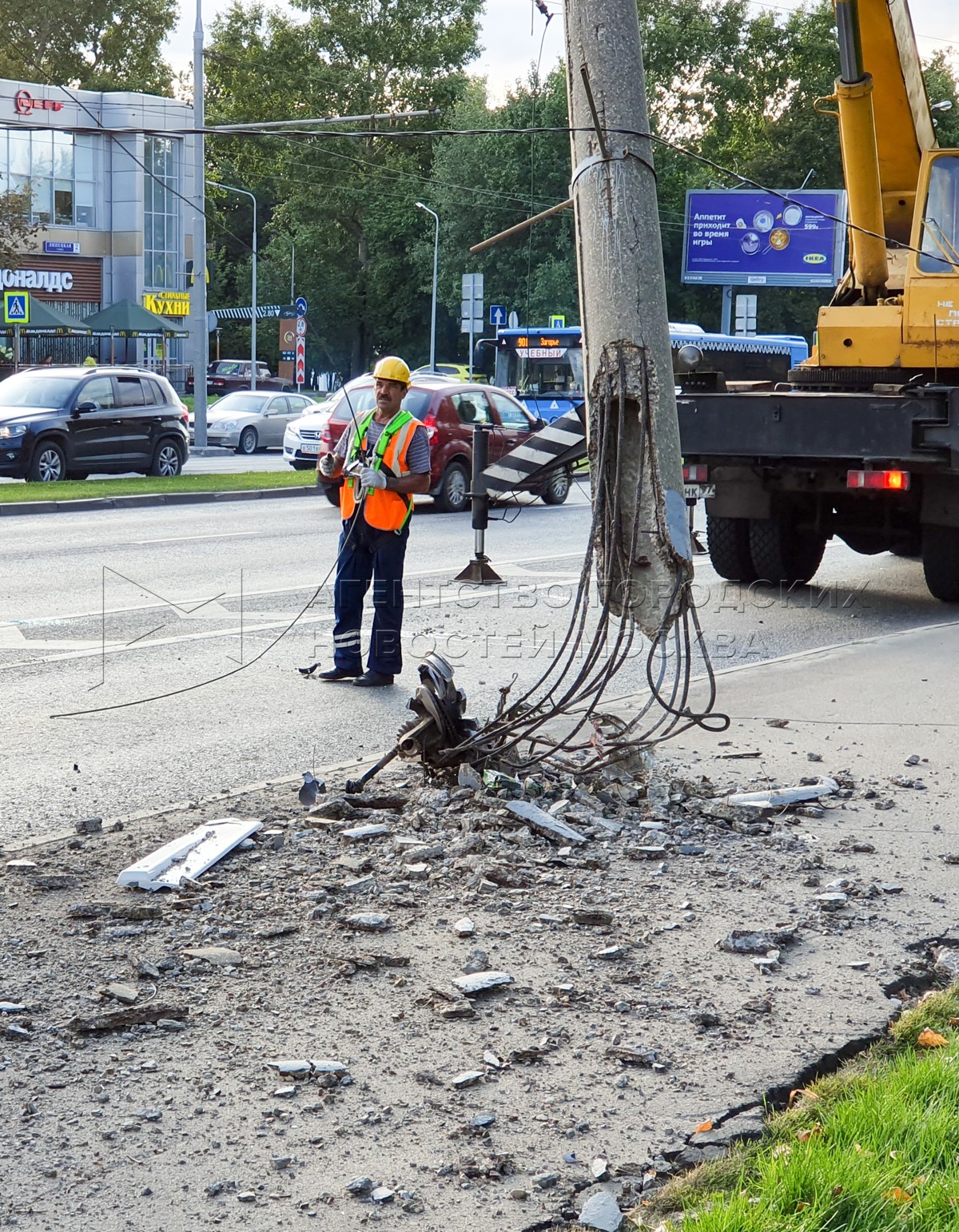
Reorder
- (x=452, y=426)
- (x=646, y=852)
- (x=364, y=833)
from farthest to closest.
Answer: (x=452, y=426)
(x=364, y=833)
(x=646, y=852)

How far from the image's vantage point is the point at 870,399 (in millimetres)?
11164

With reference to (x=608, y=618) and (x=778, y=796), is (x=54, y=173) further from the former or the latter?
(x=778, y=796)

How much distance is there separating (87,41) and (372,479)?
250 feet

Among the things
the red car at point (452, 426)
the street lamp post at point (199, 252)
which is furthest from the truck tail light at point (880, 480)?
the street lamp post at point (199, 252)

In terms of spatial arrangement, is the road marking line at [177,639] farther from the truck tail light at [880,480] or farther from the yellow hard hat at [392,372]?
the truck tail light at [880,480]

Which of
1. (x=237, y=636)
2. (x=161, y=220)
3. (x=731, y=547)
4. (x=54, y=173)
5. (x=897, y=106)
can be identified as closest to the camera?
(x=237, y=636)

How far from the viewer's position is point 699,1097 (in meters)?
3.57

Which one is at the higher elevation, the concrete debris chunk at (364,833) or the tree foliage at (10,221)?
the tree foliage at (10,221)

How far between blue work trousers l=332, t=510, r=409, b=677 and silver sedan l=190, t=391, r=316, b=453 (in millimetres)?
27195

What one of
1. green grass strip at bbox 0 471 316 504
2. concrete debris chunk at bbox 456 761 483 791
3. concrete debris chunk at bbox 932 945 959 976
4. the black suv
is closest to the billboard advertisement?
green grass strip at bbox 0 471 316 504

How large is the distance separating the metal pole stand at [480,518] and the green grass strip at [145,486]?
7.79m

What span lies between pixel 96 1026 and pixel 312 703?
14.6 feet

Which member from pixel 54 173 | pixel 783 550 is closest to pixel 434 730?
pixel 783 550

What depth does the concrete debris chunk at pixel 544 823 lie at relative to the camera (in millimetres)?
5477
